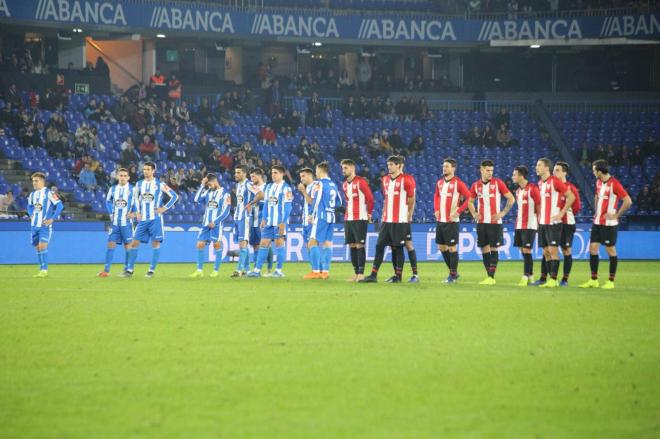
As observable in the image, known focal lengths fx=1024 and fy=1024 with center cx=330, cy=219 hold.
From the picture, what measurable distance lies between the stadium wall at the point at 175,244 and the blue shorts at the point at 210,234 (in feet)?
24.3

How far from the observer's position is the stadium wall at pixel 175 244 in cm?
2905

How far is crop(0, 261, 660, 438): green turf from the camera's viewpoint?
23.5 ft

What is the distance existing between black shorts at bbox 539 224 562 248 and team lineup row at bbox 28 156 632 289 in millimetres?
19

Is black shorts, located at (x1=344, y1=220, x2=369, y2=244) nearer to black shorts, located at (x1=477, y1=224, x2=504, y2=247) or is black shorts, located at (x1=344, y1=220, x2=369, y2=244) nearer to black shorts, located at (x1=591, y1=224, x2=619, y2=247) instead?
black shorts, located at (x1=477, y1=224, x2=504, y2=247)

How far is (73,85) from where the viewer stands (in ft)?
131

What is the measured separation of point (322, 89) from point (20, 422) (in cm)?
3947

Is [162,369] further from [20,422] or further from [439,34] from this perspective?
[439,34]

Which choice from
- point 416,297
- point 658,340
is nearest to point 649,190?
point 416,297

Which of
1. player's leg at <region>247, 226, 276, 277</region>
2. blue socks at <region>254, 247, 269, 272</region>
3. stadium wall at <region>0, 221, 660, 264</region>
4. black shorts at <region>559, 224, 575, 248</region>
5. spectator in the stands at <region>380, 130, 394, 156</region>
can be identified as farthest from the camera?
spectator in the stands at <region>380, 130, 394, 156</region>

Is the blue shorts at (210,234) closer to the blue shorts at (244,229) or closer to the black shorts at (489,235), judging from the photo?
the blue shorts at (244,229)

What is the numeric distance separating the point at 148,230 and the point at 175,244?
891 cm

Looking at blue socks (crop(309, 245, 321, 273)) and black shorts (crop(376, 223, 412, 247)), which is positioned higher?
black shorts (crop(376, 223, 412, 247))

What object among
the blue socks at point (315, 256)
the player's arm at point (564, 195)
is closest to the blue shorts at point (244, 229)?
the blue socks at point (315, 256)

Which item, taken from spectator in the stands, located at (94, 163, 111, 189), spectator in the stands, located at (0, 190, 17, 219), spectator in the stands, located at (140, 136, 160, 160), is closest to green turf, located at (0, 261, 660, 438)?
spectator in the stands, located at (0, 190, 17, 219)
